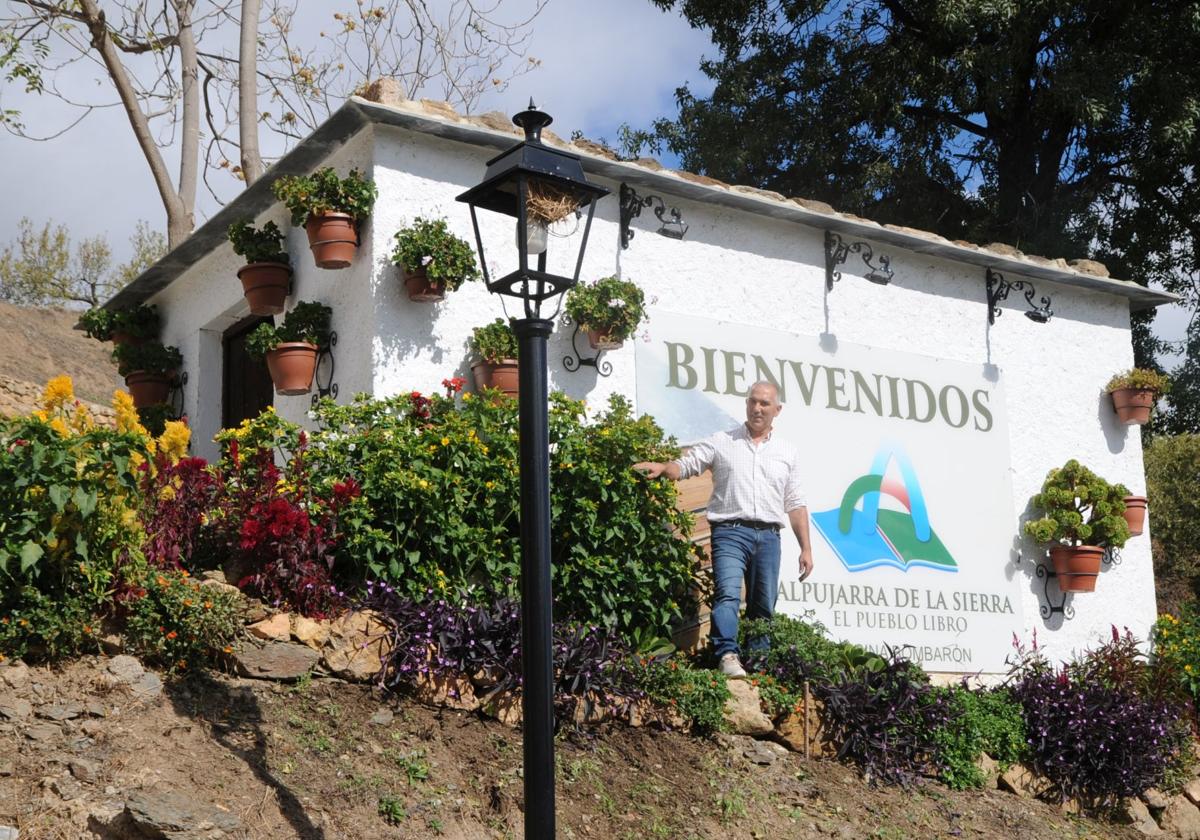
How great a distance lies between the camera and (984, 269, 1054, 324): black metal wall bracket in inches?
411

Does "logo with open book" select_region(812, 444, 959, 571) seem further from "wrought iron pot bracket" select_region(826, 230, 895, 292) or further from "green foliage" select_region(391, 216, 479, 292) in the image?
"green foliage" select_region(391, 216, 479, 292)

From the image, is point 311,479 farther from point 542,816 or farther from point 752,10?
point 752,10

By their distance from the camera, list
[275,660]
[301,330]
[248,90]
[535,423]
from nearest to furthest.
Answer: [535,423] < [275,660] < [301,330] < [248,90]

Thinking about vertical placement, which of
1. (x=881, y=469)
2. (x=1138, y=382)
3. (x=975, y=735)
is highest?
(x=1138, y=382)

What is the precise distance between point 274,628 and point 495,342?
8.00ft

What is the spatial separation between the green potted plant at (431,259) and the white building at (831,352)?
0.22 meters

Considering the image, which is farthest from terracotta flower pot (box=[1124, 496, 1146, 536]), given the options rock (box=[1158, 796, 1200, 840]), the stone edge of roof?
rock (box=[1158, 796, 1200, 840])

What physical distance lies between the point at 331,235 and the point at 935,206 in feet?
35.7

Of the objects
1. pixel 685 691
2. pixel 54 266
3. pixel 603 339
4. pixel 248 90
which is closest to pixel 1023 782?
pixel 685 691

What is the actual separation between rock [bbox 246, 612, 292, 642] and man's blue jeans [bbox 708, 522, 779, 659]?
8.00 ft

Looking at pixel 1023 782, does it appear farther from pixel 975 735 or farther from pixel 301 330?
pixel 301 330

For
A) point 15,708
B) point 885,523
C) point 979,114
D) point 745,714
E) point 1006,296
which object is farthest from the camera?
point 979,114

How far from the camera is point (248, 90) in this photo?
14.1 meters

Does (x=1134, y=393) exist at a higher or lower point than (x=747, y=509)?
higher
